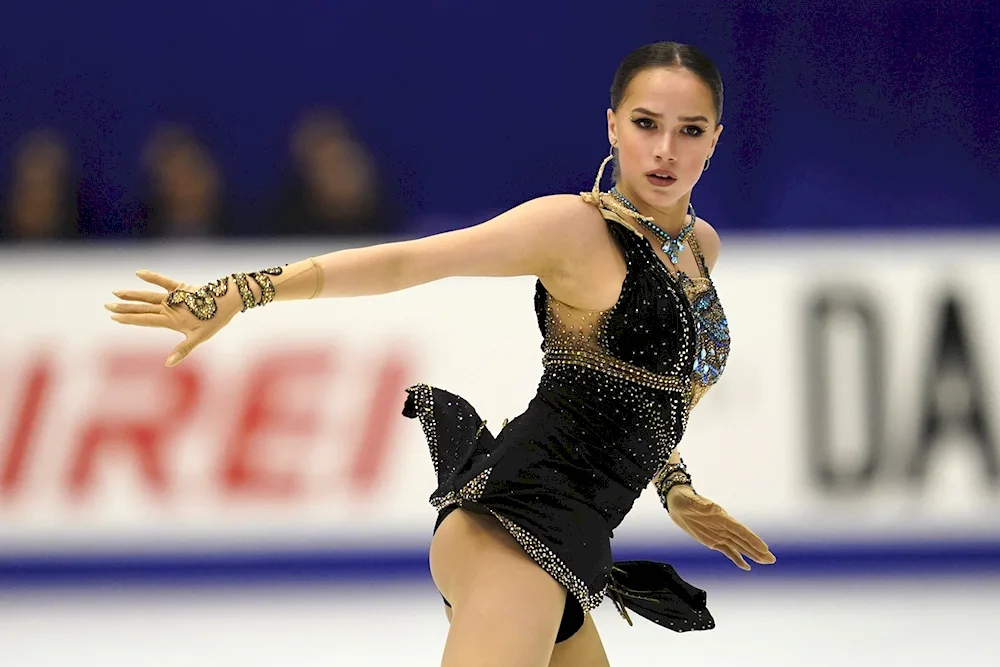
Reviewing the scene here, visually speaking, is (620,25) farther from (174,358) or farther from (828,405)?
(174,358)

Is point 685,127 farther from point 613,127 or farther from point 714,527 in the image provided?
point 714,527

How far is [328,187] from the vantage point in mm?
5941

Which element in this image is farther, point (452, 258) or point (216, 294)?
point (452, 258)

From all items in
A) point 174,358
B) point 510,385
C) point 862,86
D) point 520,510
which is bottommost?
point 520,510

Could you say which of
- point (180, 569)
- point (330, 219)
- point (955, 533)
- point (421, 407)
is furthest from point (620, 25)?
point (421, 407)

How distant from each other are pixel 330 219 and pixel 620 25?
1.70 meters

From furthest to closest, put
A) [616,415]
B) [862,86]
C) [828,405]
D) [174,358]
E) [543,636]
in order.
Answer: [862,86] → [828,405] → [616,415] → [543,636] → [174,358]

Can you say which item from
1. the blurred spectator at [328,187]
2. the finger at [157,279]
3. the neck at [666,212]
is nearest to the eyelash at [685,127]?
the neck at [666,212]

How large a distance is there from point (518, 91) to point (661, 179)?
3692 millimetres

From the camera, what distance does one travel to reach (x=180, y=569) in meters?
5.59

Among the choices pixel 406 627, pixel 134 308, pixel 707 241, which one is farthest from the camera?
pixel 406 627

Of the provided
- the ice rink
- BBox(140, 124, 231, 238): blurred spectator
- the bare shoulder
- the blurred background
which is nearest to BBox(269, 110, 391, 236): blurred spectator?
the blurred background

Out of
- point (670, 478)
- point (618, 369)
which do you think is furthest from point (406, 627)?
point (618, 369)

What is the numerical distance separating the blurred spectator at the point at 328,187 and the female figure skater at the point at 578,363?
324 centimetres
